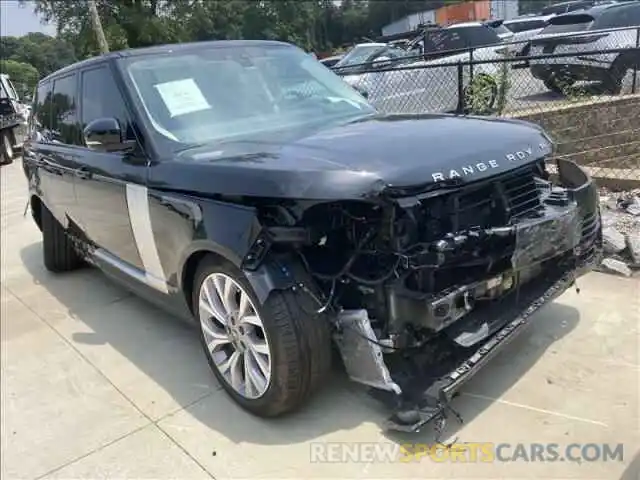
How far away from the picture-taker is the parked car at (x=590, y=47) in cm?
818

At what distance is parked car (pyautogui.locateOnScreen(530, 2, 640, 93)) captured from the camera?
8180 mm

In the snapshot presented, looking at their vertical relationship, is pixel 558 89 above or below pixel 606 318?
above

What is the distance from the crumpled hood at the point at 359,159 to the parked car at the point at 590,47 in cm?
432

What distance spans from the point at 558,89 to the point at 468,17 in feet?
112

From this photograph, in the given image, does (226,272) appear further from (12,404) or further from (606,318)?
(606,318)

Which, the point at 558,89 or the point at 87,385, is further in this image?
the point at 558,89

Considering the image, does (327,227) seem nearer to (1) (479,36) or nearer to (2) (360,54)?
(1) (479,36)

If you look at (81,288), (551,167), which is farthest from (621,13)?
(81,288)

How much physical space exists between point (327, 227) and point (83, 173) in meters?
2.18

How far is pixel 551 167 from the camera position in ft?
17.3

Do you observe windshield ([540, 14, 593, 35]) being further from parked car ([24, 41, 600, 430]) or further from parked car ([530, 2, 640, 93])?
parked car ([24, 41, 600, 430])

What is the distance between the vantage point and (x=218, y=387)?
345 cm

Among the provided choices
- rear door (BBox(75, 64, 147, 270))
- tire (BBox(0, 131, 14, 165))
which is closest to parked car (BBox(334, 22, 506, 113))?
rear door (BBox(75, 64, 147, 270))

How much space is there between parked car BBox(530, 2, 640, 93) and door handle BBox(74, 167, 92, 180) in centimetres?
525
